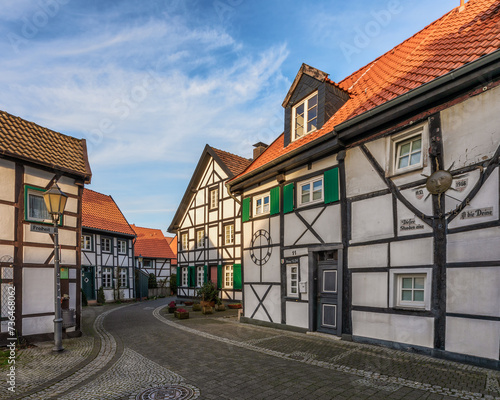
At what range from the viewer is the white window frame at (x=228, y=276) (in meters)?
18.3

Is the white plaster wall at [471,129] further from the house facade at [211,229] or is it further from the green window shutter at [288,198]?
the house facade at [211,229]

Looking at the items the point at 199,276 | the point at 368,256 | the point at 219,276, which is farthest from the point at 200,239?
the point at 368,256

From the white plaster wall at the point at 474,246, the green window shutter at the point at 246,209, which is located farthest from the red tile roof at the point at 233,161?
the white plaster wall at the point at 474,246

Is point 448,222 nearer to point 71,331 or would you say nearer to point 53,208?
point 53,208

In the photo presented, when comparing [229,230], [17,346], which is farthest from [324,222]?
[229,230]

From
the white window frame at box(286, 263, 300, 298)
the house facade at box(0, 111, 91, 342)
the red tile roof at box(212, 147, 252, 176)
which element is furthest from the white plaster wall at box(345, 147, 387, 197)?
the red tile roof at box(212, 147, 252, 176)

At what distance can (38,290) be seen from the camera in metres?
9.23

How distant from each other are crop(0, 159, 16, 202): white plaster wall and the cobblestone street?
388 centimetres

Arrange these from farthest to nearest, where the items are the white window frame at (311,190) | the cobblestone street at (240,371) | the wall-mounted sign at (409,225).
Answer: the white window frame at (311,190)
the wall-mounted sign at (409,225)
the cobblestone street at (240,371)

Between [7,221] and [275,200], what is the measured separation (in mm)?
7531

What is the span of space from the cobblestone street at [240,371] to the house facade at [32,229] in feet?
3.52

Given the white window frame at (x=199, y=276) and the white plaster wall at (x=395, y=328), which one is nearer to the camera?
the white plaster wall at (x=395, y=328)

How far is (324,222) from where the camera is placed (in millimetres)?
9406

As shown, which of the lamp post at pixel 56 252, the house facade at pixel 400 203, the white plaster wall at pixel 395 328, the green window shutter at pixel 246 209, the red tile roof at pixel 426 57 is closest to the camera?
the house facade at pixel 400 203
